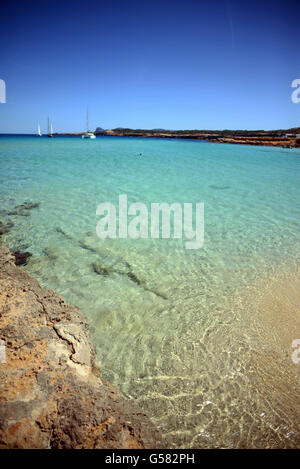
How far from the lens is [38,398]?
5.13 feet

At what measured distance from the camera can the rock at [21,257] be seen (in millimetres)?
4641

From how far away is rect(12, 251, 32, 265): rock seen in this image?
464cm

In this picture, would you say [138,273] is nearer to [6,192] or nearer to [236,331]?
[236,331]

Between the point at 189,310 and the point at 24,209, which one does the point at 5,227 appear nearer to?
the point at 24,209

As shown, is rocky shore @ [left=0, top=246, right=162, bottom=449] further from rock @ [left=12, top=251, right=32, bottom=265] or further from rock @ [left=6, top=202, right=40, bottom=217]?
rock @ [left=6, top=202, right=40, bottom=217]

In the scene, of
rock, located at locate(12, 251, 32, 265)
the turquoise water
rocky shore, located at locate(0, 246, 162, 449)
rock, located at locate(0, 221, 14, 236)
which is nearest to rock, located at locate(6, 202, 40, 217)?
the turquoise water

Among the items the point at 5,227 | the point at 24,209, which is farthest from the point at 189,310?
the point at 24,209

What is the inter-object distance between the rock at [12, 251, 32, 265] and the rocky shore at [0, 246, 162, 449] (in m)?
2.55

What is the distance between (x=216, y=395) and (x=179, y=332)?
2.92 feet

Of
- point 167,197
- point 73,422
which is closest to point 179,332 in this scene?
point 73,422

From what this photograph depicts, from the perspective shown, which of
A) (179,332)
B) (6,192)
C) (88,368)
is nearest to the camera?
(88,368)

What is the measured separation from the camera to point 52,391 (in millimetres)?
1630

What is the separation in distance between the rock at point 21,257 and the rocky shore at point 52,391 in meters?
2.55

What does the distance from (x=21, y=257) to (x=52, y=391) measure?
12.4ft
